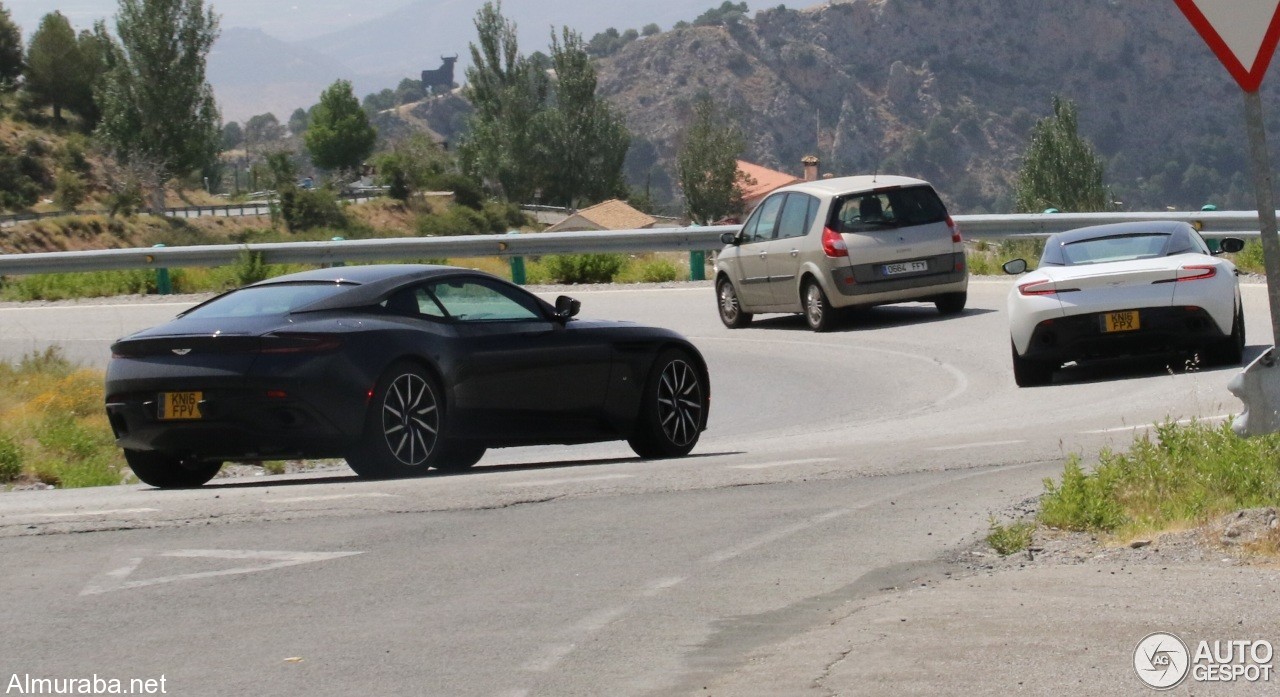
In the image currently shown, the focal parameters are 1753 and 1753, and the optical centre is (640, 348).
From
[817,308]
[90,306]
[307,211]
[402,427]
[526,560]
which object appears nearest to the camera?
[526,560]

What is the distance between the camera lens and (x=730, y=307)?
2244 cm

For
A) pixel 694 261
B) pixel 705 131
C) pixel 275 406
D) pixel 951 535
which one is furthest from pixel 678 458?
pixel 705 131

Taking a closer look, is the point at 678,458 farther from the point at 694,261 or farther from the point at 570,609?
the point at 694,261

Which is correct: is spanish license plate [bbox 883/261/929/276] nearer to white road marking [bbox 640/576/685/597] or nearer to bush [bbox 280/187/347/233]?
white road marking [bbox 640/576/685/597]

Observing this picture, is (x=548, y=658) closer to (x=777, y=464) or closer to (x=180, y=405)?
(x=180, y=405)

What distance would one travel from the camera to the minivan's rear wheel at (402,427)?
10.2 meters

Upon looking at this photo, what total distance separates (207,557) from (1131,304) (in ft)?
29.5

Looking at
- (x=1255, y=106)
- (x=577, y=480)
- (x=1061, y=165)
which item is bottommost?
(x=577, y=480)

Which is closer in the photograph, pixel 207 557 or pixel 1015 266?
pixel 207 557

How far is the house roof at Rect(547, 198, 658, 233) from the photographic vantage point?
105750mm

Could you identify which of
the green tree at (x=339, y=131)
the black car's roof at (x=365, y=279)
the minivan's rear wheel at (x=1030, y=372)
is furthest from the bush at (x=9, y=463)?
the green tree at (x=339, y=131)

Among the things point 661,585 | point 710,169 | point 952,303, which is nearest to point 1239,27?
point 661,585

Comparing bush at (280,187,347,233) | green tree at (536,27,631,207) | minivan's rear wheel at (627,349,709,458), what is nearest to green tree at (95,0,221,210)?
bush at (280,187,347,233)

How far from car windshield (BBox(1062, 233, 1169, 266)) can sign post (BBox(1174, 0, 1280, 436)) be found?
24.4 feet
